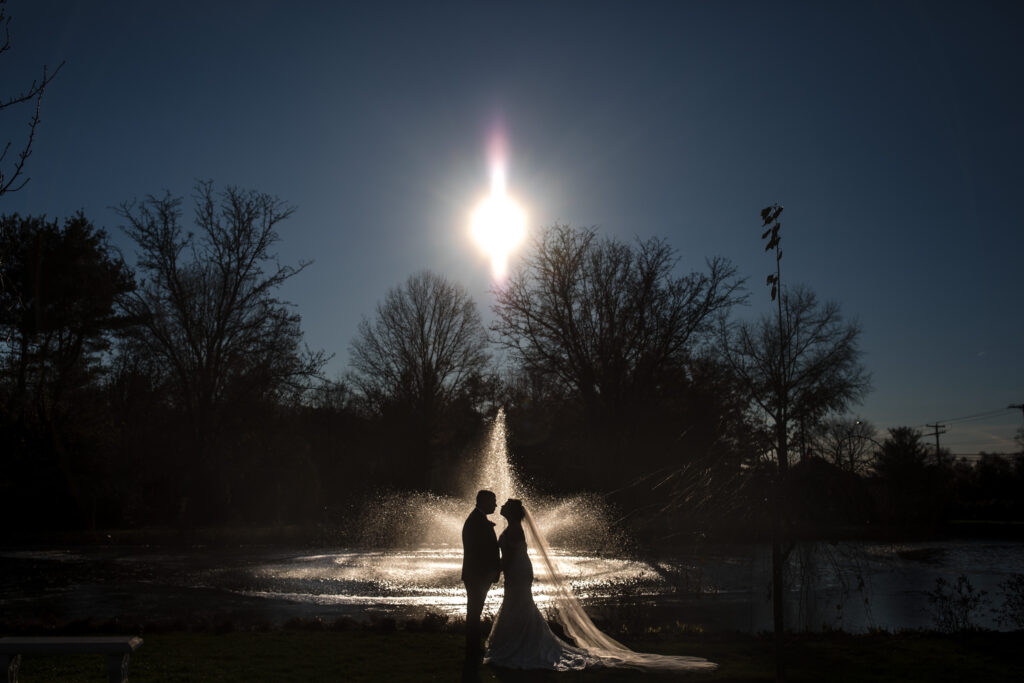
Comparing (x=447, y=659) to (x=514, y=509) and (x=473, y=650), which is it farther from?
(x=514, y=509)

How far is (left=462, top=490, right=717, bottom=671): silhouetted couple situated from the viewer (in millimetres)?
9117

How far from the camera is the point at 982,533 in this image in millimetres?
41250

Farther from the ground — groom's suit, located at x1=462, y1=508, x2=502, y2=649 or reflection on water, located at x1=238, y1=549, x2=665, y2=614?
groom's suit, located at x1=462, y1=508, x2=502, y2=649

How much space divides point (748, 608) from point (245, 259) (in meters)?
29.3

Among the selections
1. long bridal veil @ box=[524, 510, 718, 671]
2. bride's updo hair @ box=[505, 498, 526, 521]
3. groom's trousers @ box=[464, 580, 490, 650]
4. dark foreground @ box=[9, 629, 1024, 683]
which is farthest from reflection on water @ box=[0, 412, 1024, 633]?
groom's trousers @ box=[464, 580, 490, 650]

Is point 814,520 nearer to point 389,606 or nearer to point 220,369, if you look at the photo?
point 389,606

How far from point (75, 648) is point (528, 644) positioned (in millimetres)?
5244

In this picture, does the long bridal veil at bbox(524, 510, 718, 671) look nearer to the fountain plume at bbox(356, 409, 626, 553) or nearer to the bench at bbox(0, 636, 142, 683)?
the bench at bbox(0, 636, 142, 683)

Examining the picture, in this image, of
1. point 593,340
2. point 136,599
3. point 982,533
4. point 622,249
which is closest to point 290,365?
point 593,340

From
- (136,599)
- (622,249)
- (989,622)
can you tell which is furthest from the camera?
(622,249)

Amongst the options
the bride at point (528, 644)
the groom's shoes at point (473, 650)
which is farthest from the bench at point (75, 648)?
the bride at point (528, 644)

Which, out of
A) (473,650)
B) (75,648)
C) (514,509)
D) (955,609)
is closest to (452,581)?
(514,509)

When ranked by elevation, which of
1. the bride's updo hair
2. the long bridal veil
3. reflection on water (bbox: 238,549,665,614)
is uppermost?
the bride's updo hair

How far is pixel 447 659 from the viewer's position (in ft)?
32.4
